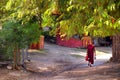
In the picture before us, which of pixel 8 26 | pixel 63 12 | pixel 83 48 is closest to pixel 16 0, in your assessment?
pixel 63 12

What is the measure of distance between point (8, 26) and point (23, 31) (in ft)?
2.17

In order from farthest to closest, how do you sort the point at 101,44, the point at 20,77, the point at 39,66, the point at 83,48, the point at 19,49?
the point at 101,44, the point at 83,48, the point at 39,66, the point at 19,49, the point at 20,77

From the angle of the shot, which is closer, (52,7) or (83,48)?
(52,7)

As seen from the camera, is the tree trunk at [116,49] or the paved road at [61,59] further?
the paved road at [61,59]

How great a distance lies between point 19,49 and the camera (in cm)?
1542

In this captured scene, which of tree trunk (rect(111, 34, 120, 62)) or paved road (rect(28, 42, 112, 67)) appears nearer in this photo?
tree trunk (rect(111, 34, 120, 62))

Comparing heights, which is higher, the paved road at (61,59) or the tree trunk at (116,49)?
the tree trunk at (116,49)

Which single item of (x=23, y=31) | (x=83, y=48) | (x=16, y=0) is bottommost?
(x=83, y=48)

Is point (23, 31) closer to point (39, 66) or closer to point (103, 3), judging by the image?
point (39, 66)

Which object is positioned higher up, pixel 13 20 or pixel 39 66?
pixel 13 20

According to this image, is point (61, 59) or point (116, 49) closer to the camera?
point (116, 49)

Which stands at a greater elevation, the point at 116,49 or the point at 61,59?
the point at 116,49

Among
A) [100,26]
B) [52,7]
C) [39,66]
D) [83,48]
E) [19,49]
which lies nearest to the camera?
[100,26]

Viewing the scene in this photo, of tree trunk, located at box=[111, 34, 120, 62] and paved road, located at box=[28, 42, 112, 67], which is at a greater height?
tree trunk, located at box=[111, 34, 120, 62]
